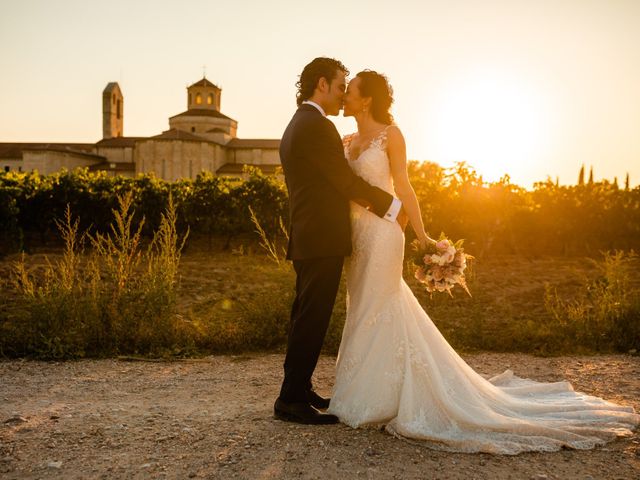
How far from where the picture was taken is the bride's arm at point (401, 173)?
4.31m

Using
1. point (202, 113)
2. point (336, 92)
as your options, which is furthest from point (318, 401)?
point (202, 113)

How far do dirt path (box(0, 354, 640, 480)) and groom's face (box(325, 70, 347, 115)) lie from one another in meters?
2.31

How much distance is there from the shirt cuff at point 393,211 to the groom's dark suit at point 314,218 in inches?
1.3

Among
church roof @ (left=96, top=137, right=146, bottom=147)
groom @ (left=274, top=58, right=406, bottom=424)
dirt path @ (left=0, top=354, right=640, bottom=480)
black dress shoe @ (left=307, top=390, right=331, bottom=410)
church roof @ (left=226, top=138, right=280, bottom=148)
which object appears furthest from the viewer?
church roof @ (left=226, top=138, right=280, bottom=148)

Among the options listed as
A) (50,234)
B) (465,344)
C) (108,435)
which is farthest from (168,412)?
(50,234)

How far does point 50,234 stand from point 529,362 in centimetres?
1601

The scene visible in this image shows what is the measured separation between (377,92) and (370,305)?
1.57 meters

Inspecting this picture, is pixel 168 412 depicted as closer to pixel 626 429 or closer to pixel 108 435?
pixel 108 435

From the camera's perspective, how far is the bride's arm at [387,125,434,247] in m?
4.31

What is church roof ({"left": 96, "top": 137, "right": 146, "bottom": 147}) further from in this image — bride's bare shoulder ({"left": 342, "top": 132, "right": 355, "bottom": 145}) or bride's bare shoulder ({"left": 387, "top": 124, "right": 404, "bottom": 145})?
bride's bare shoulder ({"left": 387, "top": 124, "right": 404, "bottom": 145})

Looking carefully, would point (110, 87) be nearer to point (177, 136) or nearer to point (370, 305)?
point (177, 136)

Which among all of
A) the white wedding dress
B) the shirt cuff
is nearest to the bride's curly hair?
the white wedding dress

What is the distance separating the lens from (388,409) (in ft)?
13.2

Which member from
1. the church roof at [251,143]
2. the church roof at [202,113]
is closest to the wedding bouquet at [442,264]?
the church roof at [251,143]
